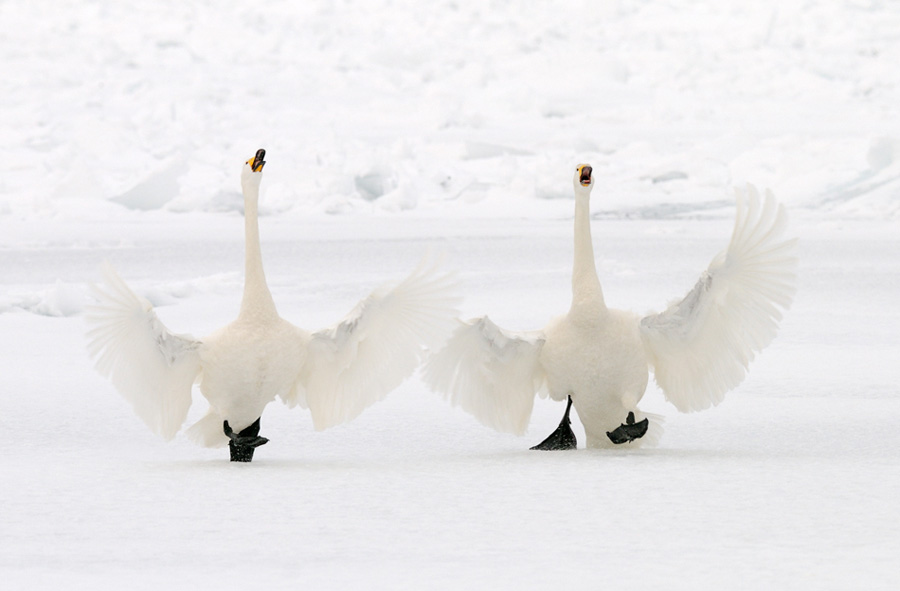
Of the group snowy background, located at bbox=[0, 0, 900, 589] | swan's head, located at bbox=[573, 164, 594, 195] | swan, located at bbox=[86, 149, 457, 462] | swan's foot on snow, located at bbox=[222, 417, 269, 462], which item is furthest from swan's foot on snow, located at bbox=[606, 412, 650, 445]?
swan's foot on snow, located at bbox=[222, 417, 269, 462]

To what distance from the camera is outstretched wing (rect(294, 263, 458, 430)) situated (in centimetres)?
495

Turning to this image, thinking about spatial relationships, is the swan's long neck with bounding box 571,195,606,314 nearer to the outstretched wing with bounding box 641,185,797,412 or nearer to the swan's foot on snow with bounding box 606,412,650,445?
the outstretched wing with bounding box 641,185,797,412

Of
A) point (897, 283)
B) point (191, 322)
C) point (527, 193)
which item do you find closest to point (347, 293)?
point (191, 322)

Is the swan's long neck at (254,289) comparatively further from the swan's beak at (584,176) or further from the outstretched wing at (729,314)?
the outstretched wing at (729,314)

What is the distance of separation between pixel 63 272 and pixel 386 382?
6590 mm

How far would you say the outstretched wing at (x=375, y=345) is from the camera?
16.2ft

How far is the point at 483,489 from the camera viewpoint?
409 centimetres

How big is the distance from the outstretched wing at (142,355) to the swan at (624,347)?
3.46 feet

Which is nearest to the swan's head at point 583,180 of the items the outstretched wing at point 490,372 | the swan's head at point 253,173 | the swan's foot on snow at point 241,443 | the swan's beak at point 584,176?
the swan's beak at point 584,176

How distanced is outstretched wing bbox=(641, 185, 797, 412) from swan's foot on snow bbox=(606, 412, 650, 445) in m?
0.29

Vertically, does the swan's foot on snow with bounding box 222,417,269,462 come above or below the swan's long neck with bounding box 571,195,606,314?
below

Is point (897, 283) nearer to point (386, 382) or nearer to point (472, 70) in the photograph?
point (386, 382)

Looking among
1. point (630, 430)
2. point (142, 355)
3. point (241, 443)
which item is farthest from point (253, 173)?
point (630, 430)

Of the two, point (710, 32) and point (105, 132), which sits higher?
point (710, 32)
